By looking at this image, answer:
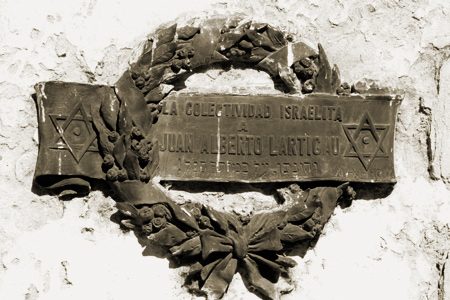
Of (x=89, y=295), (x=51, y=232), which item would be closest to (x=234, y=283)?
(x=89, y=295)

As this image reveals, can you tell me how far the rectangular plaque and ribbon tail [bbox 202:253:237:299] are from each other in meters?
0.37

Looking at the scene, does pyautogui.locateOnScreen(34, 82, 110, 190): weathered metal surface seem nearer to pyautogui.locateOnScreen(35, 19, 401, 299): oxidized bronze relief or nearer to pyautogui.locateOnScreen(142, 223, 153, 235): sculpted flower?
pyautogui.locateOnScreen(35, 19, 401, 299): oxidized bronze relief

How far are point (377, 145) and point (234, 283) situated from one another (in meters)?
0.89

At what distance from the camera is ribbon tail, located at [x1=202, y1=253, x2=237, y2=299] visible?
3.01 meters

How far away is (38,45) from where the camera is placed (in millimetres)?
3008

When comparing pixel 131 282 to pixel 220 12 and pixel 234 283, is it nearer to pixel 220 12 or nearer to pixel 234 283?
pixel 234 283

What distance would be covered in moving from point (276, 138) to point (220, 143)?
252 millimetres

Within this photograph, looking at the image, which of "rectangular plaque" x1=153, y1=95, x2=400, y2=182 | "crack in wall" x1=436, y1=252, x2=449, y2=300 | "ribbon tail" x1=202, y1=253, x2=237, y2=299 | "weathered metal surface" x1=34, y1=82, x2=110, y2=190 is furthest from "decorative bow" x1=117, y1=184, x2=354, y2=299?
"crack in wall" x1=436, y1=252, x2=449, y2=300

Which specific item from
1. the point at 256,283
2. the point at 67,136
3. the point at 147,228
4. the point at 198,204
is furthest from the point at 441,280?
the point at 67,136

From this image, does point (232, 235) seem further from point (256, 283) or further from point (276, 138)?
point (276, 138)

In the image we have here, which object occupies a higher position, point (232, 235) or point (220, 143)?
point (220, 143)

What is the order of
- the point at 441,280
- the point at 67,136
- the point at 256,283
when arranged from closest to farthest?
1. the point at 67,136
2. the point at 256,283
3. the point at 441,280

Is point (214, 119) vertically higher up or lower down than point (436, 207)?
higher up

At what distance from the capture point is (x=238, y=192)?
3.14 meters
